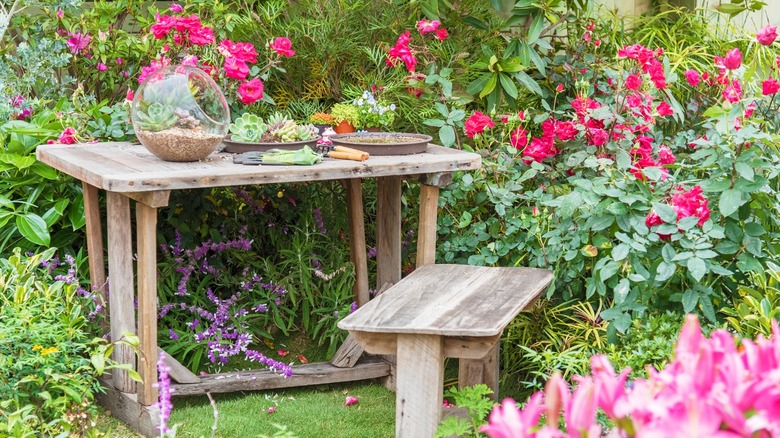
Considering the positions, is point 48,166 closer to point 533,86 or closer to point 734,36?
point 533,86

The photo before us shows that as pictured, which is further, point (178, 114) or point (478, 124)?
point (478, 124)

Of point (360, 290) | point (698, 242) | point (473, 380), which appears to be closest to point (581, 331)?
point (473, 380)

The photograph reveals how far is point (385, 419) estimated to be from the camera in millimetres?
3631

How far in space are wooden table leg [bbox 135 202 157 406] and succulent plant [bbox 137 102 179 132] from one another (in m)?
0.27

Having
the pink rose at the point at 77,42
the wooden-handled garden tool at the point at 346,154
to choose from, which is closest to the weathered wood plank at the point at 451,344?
the wooden-handled garden tool at the point at 346,154

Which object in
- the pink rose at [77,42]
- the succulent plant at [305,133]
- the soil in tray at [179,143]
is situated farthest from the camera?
the pink rose at [77,42]

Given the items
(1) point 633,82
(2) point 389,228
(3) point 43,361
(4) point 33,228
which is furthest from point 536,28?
(3) point 43,361

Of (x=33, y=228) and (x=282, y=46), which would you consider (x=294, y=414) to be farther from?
(x=282, y=46)

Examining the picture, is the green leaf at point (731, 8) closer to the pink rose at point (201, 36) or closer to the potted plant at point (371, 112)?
the potted plant at point (371, 112)

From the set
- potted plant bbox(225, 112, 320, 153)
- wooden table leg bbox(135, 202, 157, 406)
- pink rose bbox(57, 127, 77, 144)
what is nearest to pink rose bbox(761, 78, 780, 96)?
potted plant bbox(225, 112, 320, 153)

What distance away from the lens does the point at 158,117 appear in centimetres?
314

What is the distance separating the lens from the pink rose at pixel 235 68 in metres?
3.78

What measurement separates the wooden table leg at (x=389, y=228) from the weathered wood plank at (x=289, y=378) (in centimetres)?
39

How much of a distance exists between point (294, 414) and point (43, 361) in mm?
1034
